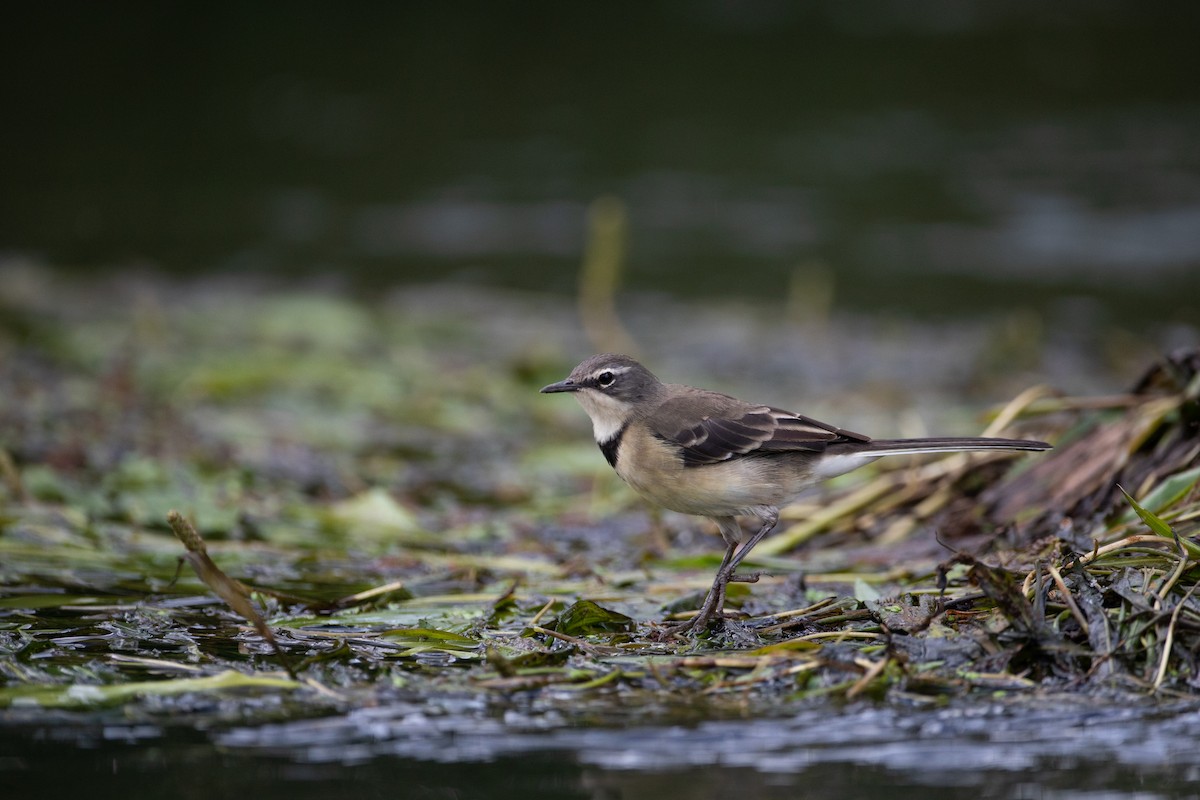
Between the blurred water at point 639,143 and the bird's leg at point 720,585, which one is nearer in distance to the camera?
the bird's leg at point 720,585

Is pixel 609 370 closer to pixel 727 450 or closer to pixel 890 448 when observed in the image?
pixel 727 450

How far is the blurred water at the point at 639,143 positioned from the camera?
51.8 feet

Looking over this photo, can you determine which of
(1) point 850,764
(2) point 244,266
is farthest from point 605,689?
(2) point 244,266

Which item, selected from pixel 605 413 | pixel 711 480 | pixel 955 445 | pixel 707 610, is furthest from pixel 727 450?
pixel 955 445

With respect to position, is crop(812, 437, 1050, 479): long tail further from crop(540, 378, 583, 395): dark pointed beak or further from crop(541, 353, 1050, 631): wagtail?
crop(540, 378, 583, 395): dark pointed beak

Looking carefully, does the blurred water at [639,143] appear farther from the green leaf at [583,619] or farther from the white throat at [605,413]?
the green leaf at [583,619]

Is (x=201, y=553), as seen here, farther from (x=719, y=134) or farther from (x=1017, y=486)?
(x=719, y=134)

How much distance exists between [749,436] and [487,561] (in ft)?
5.17

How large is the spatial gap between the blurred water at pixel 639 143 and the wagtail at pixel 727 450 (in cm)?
867

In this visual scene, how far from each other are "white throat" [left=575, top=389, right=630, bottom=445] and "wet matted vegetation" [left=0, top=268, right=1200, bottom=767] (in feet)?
2.29

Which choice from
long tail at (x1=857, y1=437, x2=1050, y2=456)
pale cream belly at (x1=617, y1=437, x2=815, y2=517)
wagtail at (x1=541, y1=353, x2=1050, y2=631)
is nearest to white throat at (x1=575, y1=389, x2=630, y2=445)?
wagtail at (x1=541, y1=353, x2=1050, y2=631)

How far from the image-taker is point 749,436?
612 centimetres

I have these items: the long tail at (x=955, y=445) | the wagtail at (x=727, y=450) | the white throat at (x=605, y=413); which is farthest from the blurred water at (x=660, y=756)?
the white throat at (x=605, y=413)

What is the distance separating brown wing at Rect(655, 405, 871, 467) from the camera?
607cm
